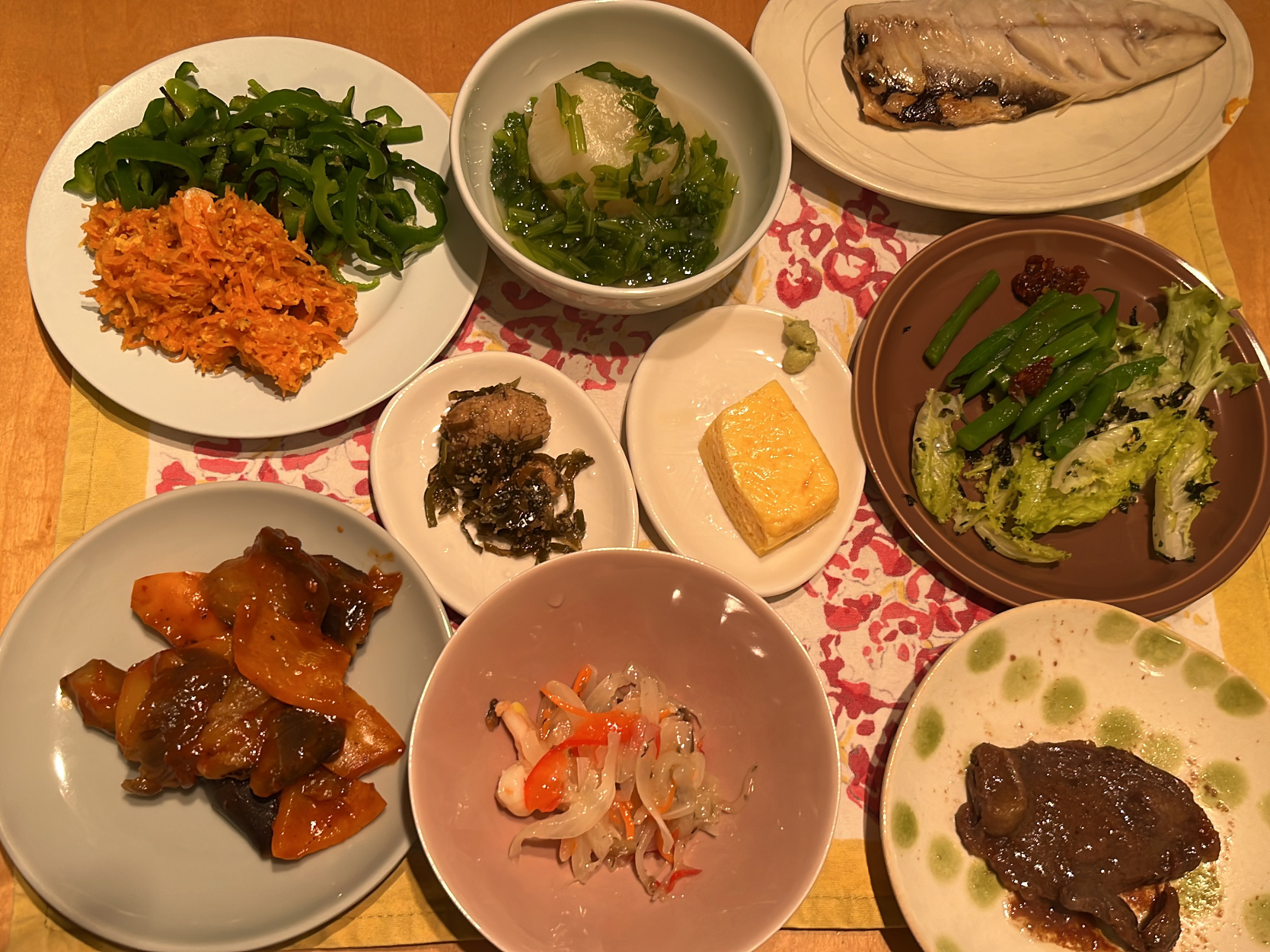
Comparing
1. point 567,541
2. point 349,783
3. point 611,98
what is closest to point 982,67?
point 611,98

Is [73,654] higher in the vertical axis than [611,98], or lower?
lower

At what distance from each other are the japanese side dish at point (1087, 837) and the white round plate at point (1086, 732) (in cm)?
7

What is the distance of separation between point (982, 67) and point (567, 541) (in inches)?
77.3

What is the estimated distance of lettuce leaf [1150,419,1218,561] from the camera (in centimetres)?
224

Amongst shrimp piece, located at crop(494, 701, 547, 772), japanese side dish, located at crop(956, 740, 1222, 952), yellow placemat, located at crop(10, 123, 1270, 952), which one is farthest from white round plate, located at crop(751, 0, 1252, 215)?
shrimp piece, located at crop(494, 701, 547, 772)

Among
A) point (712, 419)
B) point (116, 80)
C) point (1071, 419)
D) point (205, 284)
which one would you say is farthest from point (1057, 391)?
point (116, 80)

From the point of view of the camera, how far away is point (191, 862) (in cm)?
179

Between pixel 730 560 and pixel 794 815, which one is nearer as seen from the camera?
pixel 794 815

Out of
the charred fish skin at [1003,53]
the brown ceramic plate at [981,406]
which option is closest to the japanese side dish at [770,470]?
the brown ceramic plate at [981,406]

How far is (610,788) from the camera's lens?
175 cm

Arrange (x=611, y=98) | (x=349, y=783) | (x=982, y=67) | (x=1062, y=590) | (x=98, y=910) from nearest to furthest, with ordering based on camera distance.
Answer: (x=98, y=910), (x=349, y=783), (x=611, y=98), (x=1062, y=590), (x=982, y=67)

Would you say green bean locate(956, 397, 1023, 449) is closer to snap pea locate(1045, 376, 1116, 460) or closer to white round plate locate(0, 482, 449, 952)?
snap pea locate(1045, 376, 1116, 460)

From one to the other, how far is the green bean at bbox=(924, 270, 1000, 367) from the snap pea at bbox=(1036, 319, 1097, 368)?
0.75ft

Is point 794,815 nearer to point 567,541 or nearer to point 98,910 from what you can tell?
point 567,541
